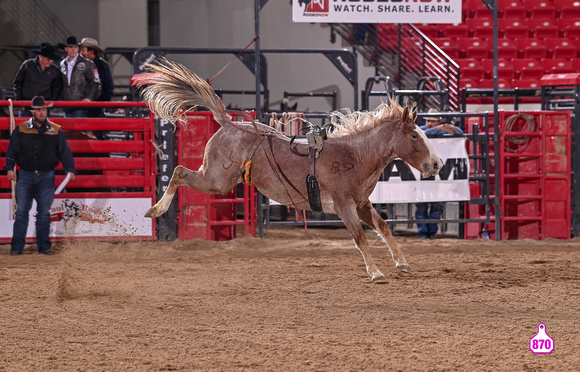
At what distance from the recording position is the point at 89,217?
9203mm

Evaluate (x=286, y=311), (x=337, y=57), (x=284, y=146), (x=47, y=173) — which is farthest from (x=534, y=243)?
(x=47, y=173)

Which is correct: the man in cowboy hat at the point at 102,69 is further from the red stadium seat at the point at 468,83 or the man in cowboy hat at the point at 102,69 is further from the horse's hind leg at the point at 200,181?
the red stadium seat at the point at 468,83

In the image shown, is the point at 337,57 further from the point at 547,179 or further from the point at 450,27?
the point at 450,27

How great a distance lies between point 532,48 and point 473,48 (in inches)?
54.7

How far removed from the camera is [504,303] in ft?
18.3

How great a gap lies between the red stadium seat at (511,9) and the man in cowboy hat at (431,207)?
7.48 m

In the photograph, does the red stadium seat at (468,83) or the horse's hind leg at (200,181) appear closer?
the horse's hind leg at (200,181)

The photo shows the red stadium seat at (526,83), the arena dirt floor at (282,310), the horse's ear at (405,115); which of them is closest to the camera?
the arena dirt floor at (282,310)

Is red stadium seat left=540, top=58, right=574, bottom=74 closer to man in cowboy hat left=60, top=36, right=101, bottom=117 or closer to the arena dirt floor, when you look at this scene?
the arena dirt floor

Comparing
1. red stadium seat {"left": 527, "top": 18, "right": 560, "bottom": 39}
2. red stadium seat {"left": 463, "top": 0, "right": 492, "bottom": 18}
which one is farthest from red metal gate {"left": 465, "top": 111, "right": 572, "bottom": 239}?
red stadium seat {"left": 527, "top": 18, "right": 560, "bottom": 39}

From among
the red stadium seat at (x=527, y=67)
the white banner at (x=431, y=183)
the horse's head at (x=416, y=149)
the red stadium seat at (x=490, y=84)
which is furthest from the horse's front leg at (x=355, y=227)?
the red stadium seat at (x=527, y=67)

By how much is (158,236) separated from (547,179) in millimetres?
5398

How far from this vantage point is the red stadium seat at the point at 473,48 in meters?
15.7

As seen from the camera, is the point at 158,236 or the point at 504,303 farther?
the point at 158,236
